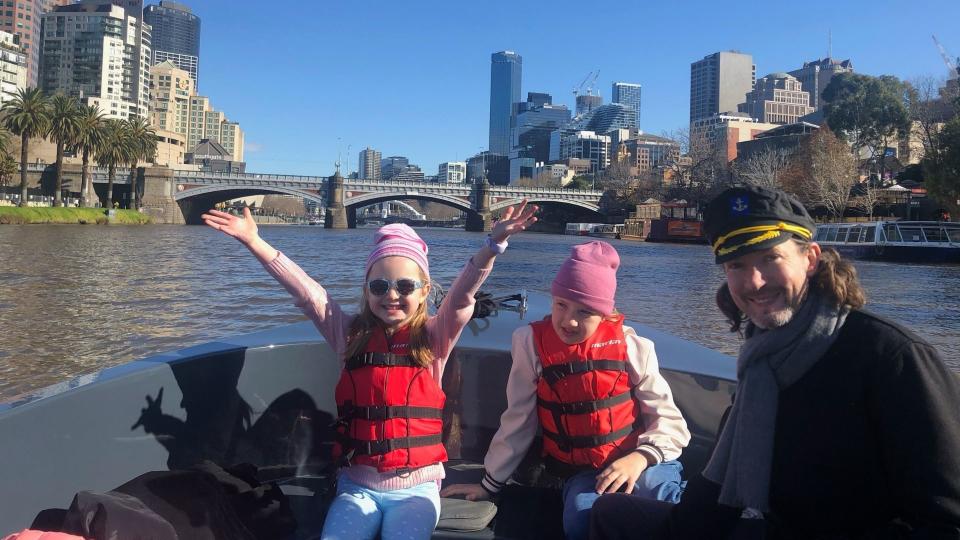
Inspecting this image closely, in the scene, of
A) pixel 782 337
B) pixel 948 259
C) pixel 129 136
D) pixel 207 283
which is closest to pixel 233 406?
pixel 782 337

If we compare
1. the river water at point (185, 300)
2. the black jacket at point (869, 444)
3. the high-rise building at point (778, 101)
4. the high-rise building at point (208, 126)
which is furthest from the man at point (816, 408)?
the high-rise building at point (208, 126)

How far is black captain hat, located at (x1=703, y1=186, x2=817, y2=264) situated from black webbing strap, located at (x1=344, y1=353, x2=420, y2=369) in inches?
42.7

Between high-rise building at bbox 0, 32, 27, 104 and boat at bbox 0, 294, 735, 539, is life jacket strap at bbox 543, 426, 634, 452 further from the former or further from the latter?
high-rise building at bbox 0, 32, 27, 104

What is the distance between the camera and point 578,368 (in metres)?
2.18

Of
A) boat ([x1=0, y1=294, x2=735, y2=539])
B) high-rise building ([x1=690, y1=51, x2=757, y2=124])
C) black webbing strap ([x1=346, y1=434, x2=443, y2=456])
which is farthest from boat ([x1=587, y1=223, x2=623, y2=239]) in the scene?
high-rise building ([x1=690, y1=51, x2=757, y2=124])

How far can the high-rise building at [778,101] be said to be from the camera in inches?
5571

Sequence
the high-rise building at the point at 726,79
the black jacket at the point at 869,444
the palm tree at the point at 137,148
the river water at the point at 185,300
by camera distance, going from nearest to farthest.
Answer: the black jacket at the point at 869,444
the river water at the point at 185,300
the palm tree at the point at 137,148
the high-rise building at the point at 726,79

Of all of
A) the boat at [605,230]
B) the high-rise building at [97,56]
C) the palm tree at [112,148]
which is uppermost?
the high-rise building at [97,56]

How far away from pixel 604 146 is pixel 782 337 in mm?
178057

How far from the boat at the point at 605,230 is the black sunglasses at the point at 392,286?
59248 mm

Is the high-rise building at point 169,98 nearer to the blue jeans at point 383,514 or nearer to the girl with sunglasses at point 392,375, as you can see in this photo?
the girl with sunglasses at point 392,375

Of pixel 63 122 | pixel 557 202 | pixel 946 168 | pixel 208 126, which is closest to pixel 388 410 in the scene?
pixel 946 168

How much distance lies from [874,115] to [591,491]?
57.4 m

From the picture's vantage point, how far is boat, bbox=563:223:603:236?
68.0m
